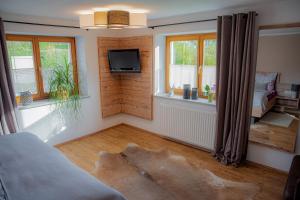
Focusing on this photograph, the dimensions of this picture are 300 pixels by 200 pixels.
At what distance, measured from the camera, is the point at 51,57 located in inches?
158

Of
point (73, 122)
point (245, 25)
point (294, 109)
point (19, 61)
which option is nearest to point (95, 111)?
point (73, 122)

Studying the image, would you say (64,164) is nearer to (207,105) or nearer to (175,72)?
(207,105)

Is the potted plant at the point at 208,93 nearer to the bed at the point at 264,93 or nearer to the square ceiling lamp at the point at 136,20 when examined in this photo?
the bed at the point at 264,93

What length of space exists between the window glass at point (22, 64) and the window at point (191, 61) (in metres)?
2.55

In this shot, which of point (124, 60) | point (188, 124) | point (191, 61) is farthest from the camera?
point (124, 60)

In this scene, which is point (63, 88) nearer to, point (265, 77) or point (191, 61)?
point (191, 61)

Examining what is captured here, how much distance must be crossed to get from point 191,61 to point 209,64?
14.7 inches

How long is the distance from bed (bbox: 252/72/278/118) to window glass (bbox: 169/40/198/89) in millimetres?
1182

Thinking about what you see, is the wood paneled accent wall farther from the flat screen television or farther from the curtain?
the curtain

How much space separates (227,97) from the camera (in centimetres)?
323

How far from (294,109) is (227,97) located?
0.91 metres

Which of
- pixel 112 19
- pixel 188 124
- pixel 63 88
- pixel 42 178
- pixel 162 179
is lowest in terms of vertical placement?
pixel 162 179

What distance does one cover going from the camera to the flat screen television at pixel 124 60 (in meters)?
4.32

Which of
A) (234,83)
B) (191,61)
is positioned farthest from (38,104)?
(234,83)
